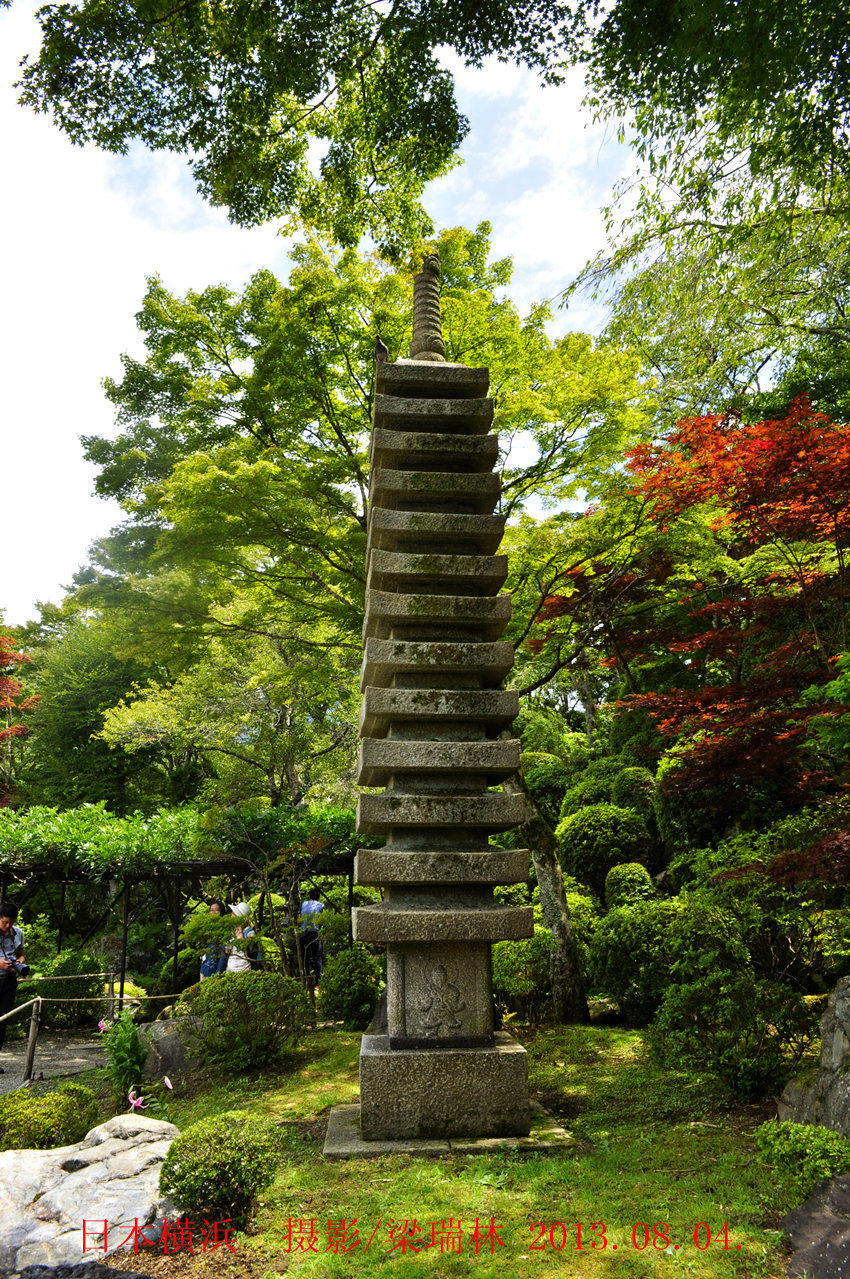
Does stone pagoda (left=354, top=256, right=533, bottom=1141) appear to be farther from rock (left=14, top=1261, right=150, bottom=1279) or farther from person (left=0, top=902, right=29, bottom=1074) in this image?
person (left=0, top=902, right=29, bottom=1074)

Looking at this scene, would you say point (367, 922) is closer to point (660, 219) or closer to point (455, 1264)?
point (455, 1264)

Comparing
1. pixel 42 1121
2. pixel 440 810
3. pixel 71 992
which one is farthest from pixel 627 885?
pixel 71 992

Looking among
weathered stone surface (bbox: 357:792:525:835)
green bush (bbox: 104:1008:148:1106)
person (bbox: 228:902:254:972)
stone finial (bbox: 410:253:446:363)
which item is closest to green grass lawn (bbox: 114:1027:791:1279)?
weathered stone surface (bbox: 357:792:525:835)

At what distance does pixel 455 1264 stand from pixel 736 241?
33.0 feet

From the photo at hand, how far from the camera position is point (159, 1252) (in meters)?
3.84

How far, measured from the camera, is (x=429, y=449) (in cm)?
673

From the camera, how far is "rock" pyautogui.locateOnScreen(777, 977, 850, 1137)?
14.0ft

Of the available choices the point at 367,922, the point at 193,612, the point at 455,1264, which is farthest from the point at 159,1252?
the point at 193,612

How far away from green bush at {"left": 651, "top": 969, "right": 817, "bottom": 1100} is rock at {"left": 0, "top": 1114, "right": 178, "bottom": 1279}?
3.92 m

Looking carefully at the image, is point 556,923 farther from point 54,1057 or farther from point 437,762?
point 54,1057

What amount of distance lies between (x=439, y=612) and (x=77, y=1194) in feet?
14.7

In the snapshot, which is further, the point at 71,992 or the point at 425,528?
the point at 71,992

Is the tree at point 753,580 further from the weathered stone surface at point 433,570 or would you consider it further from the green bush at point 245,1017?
the green bush at point 245,1017

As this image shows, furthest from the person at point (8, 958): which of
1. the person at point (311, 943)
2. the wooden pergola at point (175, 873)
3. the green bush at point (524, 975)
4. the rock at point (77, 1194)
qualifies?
the green bush at point (524, 975)
